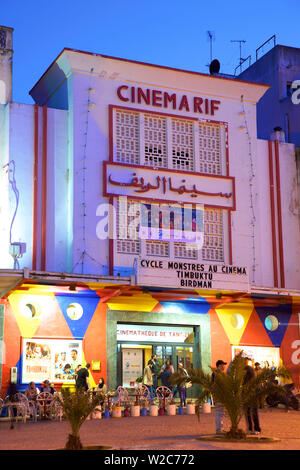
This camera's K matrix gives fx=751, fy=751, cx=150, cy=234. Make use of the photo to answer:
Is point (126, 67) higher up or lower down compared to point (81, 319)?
higher up

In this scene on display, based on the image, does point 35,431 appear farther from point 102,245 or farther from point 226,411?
point 102,245

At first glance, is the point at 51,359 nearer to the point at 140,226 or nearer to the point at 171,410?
the point at 171,410

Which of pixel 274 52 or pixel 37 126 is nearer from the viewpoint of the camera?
pixel 37 126

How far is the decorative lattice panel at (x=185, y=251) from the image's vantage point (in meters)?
28.3

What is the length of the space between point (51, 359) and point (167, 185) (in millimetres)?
7839

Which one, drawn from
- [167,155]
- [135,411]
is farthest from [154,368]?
[167,155]

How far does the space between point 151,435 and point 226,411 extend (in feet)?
6.21

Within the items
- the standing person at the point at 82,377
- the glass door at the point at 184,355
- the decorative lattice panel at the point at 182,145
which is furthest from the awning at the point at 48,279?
the decorative lattice panel at the point at 182,145

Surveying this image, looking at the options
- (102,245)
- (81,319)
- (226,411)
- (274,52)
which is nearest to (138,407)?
(81,319)

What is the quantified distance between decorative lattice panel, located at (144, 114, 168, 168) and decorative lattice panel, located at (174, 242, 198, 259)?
10.3ft

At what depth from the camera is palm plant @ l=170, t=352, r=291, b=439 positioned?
15.2 metres

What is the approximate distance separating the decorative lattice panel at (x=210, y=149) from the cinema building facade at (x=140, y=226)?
0.06 metres

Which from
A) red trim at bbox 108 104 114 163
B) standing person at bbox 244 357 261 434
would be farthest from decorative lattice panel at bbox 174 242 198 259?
standing person at bbox 244 357 261 434

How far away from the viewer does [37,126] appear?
89.1 feet
